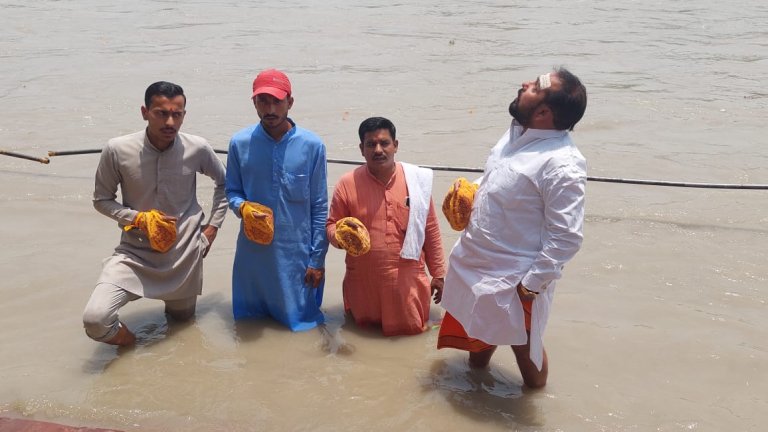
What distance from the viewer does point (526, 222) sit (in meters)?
3.46

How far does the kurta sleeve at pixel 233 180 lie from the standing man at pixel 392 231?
495 millimetres

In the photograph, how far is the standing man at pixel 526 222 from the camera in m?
3.33

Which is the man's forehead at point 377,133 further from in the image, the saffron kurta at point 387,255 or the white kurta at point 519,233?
the white kurta at point 519,233

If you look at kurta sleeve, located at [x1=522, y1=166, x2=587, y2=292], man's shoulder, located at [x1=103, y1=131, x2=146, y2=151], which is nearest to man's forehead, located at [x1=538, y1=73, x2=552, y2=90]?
kurta sleeve, located at [x1=522, y1=166, x2=587, y2=292]

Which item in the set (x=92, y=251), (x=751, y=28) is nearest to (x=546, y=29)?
(x=751, y=28)

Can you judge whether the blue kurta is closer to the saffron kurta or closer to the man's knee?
the saffron kurta

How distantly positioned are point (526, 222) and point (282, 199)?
1410mm

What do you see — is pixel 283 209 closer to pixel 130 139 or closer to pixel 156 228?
pixel 156 228

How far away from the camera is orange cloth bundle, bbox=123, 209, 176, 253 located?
13.3ft

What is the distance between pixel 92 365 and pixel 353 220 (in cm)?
152

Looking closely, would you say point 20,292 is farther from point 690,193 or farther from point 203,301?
point 690,193

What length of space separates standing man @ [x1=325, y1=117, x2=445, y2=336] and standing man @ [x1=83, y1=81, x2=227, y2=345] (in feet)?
2.44

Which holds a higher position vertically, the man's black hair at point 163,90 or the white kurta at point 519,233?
the man's black hair at point 163,90

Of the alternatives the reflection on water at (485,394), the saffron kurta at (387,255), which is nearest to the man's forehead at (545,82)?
the saffron kurta at (387,255)
